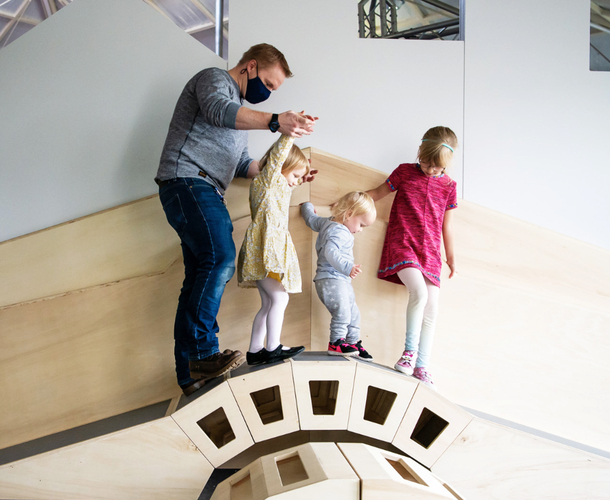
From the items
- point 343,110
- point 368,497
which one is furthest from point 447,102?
point 368,497

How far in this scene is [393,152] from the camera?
215cm

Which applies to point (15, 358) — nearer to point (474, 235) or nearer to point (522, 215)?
point (474, 235)

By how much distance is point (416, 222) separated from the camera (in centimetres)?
196

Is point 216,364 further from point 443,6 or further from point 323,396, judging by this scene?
point 443,6

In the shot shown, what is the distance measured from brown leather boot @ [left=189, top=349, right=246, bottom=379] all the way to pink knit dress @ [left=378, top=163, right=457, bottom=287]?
833 mm

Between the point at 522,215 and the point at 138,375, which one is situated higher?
the point at 522,215

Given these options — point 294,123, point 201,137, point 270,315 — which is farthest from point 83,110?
point 270,315

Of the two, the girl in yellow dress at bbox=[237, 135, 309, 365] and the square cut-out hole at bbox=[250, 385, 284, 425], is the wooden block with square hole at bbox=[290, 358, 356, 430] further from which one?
the square cut-out hole at bbox=[250, 385, 284, 425]

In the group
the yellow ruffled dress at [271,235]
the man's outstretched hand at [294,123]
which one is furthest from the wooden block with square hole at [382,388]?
the man's outstretched hand at [294,123]

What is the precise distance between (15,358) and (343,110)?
179 centimetres

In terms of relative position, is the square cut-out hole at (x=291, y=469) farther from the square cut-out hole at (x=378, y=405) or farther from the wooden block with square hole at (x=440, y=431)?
the square cut-out hole at (x=378, y=405)

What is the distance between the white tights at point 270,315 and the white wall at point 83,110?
774 millimetres

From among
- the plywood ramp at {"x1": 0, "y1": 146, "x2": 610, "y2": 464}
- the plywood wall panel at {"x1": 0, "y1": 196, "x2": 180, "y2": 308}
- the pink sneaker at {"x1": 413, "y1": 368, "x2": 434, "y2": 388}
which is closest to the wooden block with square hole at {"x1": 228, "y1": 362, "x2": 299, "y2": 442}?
the plywood ramp at {"x1": 0, "y1": 146, "x2": 610, "y2": 464}

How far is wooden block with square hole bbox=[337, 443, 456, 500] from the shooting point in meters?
1.19
